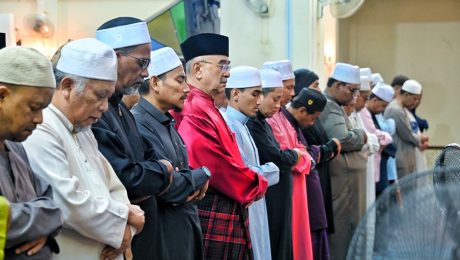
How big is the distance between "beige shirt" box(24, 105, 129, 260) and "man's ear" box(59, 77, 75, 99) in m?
0.06

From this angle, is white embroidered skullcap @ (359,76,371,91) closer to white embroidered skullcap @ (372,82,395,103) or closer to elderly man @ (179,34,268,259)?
white embroidered skullcap @ (372,82,395,103)

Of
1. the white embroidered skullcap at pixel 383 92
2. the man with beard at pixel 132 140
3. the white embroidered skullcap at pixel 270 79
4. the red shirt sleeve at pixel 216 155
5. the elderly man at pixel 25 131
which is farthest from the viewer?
the white embroidered skullcap at pixel 383 92

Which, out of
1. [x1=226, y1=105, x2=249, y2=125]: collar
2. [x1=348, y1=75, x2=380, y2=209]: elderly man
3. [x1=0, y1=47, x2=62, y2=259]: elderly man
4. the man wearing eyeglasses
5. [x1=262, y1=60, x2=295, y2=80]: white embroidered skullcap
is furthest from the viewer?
[x1=348, y1=75, x2=380, y2=209]: elderly man

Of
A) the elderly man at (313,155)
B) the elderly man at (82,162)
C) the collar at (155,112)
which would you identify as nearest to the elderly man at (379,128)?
the elderly man at (313,155)

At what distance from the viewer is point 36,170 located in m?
2.46

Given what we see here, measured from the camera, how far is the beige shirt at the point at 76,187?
247 cm

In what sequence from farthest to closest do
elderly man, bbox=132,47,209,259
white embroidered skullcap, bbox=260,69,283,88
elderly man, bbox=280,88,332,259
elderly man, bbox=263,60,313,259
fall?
elderly man, bbox=280,88,332,259
elderly man, bbox=263,60,313,259
white embroidered skullcap, bbox=260,69,283,88
elderly man, bbox=132,47,209,259

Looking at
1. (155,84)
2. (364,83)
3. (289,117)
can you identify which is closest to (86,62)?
(155,84)

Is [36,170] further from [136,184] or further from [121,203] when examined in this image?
[136,184]

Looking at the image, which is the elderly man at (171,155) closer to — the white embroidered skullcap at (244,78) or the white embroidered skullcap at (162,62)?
the white embroidered skullcap at (162,62)

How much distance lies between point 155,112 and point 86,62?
840 millimetres

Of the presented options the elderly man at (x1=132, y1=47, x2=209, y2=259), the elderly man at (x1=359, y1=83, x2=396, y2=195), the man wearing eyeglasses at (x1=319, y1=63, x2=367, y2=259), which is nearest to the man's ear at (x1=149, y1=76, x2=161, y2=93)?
the elderly man at (x1=132, y1=47, x2=209, y2=259)

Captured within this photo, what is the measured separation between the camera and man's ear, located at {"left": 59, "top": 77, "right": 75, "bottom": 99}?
8.68 ft

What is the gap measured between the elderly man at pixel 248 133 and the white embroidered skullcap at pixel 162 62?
851 millimetres
